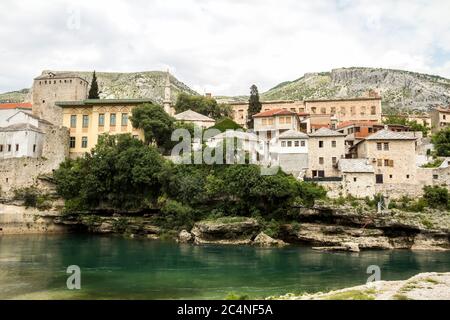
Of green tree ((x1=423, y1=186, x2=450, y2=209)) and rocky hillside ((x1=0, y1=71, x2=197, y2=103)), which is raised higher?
rocky hillside ((x1=0, y1=71, x2=197, y2=103))

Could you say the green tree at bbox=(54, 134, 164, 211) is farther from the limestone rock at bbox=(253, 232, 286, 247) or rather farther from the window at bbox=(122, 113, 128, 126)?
the limestone rock at bbox=(253, 232, 286, 247)

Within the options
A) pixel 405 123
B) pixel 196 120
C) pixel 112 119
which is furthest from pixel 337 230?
pixel 405 123

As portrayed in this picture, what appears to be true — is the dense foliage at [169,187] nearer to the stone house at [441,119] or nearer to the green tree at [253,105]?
the green tree at [253,105]

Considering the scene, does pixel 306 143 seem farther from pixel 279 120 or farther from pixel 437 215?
pixel 437 215

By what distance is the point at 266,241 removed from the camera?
131 feet

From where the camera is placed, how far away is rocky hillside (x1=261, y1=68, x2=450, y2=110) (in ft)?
401

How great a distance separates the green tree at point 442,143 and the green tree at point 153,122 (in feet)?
112

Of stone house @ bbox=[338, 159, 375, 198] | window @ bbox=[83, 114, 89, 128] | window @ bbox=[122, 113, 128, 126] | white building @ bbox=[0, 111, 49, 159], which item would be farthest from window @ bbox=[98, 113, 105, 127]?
stone house @ bbox=[338, 159, 375, 198]

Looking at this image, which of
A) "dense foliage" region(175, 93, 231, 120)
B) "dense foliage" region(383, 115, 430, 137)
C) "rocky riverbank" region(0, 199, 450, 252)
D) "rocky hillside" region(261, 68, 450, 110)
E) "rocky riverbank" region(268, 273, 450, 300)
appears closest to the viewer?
"rocky riverbank" region(268, 273, 450, 300)

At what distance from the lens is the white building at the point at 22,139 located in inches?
1973

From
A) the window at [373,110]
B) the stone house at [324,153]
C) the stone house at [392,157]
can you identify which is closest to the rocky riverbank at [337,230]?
the stone house at [392,157]

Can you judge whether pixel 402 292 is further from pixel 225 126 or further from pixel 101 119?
pixel 101 119

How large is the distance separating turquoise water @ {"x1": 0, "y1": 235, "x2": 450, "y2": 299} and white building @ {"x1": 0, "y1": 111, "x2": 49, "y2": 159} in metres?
13.4
